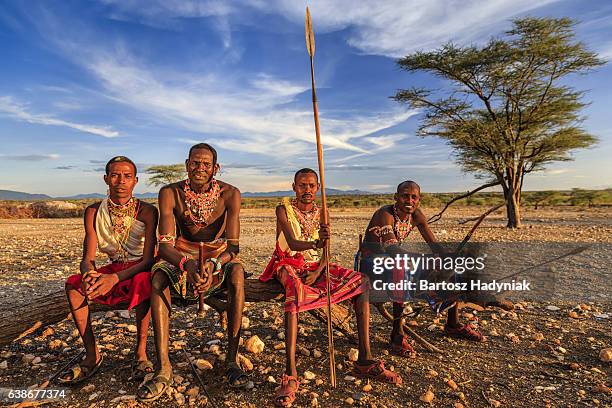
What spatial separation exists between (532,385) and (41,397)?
13.0 ft

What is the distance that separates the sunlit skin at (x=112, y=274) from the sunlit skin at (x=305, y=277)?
123 centimetres

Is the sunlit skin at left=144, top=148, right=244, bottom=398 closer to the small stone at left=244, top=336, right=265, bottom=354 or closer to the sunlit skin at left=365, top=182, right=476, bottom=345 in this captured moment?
the small stone at left=244, top=336, right=265, bottom=354

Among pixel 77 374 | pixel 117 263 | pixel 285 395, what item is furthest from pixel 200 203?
pixel 285 395

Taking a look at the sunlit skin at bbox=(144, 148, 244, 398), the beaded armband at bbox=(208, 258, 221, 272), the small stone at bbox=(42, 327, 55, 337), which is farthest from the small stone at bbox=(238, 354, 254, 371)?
the small stone at bbox=(42, 327, 55, 337)

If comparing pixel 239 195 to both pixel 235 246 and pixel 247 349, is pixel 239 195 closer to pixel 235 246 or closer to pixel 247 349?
pixel 235 246

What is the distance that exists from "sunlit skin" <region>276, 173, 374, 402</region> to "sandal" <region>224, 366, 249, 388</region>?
0.35m

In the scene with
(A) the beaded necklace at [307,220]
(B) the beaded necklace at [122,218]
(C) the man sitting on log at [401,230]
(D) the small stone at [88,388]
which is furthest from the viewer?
(C) the man sitting on log at [401,230]

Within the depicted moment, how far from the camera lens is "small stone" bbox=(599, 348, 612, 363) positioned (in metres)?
3.96

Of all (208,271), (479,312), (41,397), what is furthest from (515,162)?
(41,397)

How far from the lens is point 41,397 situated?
343 centimetres

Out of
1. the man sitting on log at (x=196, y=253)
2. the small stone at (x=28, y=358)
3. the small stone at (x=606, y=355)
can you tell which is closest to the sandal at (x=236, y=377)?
the man sitting on log at (x=196, y=253)

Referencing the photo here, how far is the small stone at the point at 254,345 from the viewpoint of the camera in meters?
4.29

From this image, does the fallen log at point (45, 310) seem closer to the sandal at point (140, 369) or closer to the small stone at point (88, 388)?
the sandal at point (140, 369)

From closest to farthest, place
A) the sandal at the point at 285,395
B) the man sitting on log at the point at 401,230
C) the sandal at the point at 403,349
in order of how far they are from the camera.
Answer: the sandal at the point at 285,395 < the sandal at the point at 403,349 < the man sitting on log at the point at 401,230
